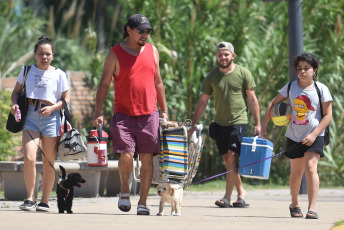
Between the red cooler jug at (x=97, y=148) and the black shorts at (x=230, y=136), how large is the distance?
1.52 metres

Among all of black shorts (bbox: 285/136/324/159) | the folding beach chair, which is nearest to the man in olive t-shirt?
the folding beach chair

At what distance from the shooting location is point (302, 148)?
8141mm

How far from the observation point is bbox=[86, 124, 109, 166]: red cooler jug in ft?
28.9

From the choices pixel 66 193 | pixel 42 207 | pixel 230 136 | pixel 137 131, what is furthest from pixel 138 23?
pixel 230 136

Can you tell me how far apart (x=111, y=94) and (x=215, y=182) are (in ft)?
7.32

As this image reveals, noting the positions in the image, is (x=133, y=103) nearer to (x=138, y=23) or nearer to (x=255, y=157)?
(x=138, y=23)

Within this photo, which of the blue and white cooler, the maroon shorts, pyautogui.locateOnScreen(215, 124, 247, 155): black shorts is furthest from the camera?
pyautogui.locateOnScreen(215, 124, 247, 155): black shorts

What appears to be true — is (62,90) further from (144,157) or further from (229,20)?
(229,20)

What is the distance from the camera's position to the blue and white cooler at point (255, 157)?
8953 mm

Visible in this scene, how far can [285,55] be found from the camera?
13.9 meters

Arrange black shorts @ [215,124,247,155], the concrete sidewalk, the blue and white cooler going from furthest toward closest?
black shorts @ [215,124,247,155] → the blue and white cooler → the concrete sidewalk

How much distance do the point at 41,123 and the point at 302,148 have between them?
8.36ft

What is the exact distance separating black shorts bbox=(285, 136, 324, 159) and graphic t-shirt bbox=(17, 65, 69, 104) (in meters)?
2.33

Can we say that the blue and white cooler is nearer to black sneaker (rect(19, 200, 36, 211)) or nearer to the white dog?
the white dog
